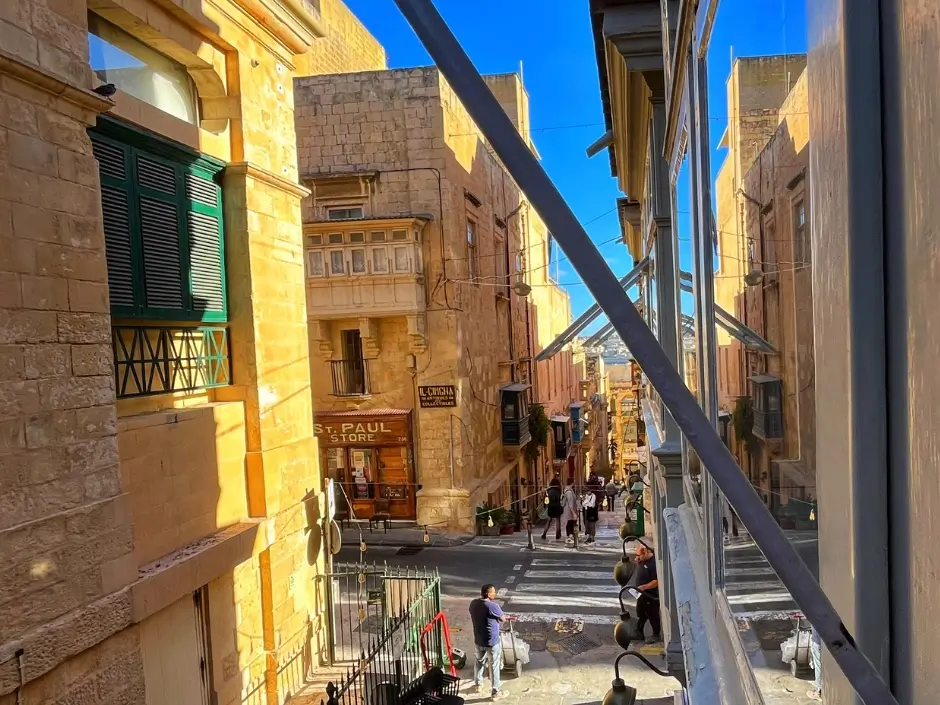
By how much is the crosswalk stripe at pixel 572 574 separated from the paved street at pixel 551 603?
2 centimetres

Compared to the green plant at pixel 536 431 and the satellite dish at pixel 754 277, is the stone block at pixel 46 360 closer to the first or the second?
the satellite dish at pixel 754 277

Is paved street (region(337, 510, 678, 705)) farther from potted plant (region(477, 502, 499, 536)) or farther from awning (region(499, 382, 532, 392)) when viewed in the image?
awning (region(499, 382, 532, 392))

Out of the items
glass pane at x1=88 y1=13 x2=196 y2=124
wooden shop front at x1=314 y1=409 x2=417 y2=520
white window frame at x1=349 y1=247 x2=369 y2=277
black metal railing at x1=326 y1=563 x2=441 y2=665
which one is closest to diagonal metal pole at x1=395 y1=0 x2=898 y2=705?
glass pane at x1=88 y1=13 x2=196 y2=124

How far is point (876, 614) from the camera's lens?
706 mm


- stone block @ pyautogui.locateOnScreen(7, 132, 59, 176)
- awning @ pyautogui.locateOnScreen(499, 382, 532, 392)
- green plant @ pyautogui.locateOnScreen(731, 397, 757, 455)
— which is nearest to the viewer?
green plant @ pyautogui.locateOnScreen(731, 397, 757, 455)

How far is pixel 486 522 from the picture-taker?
16906mm

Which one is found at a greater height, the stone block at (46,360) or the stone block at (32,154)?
the stone block at (32,154)

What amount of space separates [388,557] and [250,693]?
A: 311 inches

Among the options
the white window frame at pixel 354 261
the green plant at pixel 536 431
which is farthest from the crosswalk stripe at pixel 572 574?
the green plant at pixel 536 431

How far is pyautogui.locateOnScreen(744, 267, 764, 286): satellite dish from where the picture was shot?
4.30 feet

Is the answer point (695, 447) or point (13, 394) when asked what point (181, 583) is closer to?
point (13, 394)

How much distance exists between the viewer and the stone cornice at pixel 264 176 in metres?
7.40

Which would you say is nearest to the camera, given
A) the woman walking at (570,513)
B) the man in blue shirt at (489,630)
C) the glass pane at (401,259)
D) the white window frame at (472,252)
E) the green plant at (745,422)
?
the green plant at (745,422)

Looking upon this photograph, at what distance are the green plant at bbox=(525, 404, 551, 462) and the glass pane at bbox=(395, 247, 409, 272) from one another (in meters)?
8.89
